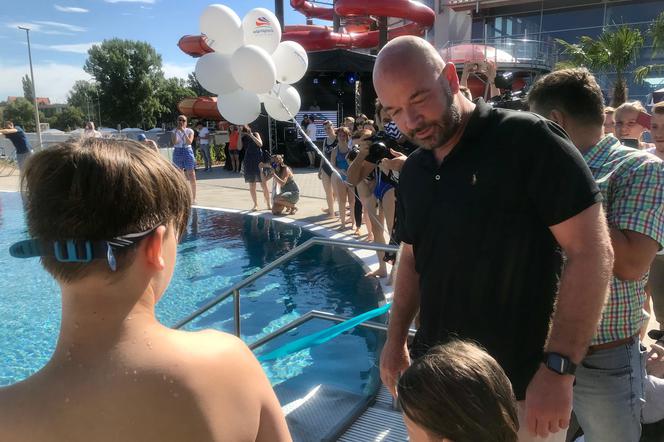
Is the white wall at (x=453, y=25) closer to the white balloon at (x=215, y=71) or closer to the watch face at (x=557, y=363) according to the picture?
the white balloon at (x=215, y=71)

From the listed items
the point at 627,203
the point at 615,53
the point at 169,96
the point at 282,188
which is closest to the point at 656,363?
the point at 627,203

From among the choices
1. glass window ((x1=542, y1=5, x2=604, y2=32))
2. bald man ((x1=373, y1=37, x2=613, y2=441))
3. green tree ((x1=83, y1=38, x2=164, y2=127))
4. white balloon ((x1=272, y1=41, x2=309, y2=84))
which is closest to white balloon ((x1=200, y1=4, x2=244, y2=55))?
white balloon ((x1=272, y1=41, x2=309, y2=84))

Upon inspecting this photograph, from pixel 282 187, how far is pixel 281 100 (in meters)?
2.46

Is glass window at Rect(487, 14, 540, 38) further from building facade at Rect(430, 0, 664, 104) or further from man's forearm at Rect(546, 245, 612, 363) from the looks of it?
man's forearm at Rect(546, 245, 612, 363)

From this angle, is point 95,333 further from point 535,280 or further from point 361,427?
point 361,427

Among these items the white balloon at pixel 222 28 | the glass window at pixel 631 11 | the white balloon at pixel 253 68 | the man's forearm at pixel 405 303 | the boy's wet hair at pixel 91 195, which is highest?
the glass window at pixel 631 11

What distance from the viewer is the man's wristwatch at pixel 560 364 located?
1.40 m

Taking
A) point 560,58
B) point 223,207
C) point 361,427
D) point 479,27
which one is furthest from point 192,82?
point 361,427

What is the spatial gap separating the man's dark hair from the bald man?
346mm

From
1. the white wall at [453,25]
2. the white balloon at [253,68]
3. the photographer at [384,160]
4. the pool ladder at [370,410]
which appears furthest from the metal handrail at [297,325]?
the white wall at [453,25]

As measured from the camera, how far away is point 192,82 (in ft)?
199

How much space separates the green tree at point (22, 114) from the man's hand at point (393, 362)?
74.8 meters

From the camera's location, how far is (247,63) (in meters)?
6.73

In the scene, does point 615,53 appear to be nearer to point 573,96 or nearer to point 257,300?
point 257,300
